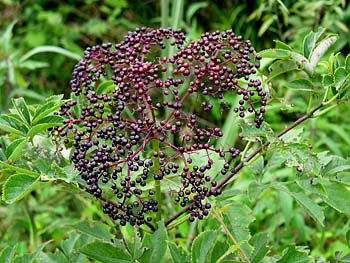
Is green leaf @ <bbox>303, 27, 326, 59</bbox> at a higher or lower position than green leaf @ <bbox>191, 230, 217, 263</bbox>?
higher

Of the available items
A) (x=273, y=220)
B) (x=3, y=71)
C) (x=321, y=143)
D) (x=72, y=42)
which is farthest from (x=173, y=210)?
(x=72, y=42)

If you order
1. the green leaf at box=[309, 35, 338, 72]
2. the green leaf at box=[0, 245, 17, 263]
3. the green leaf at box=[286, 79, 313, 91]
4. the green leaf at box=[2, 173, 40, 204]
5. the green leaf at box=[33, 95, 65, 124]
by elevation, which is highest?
the green leaf at box=[309, 35, 338, 72]

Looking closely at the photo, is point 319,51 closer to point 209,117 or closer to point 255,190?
point 255,190

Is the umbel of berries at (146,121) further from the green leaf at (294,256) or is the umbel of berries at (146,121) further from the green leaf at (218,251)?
the green leaf at (294,256)

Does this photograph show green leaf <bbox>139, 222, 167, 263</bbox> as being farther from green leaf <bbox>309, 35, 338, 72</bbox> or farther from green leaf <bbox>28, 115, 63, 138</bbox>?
green leaf <bbox>309, 35, 338, 72</bbox>

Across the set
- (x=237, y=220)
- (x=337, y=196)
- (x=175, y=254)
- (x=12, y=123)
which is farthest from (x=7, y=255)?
(x=337, y=196)

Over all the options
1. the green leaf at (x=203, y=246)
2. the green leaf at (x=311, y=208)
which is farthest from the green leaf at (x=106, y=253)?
the green leaf at (x=311, y=208)

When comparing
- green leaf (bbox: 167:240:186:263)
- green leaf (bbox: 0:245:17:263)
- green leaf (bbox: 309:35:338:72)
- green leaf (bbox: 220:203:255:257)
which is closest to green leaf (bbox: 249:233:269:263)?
green leaf (bbox: 220:203:255:257)
